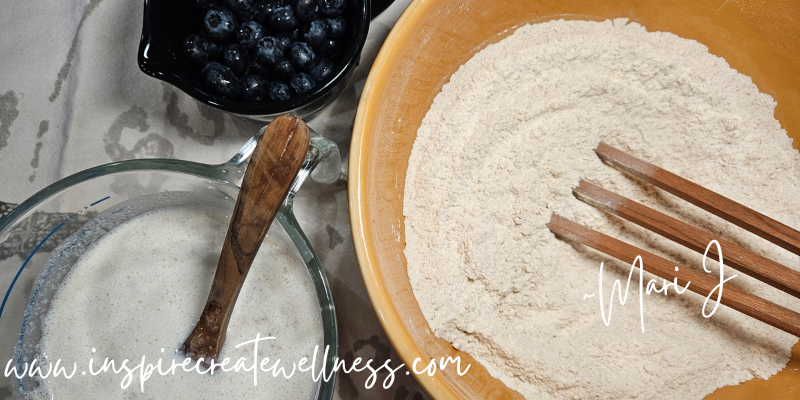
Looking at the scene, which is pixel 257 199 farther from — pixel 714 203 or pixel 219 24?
pixel 714 203

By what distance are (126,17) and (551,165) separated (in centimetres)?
98

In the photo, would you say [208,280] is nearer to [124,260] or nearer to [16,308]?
[124,260]

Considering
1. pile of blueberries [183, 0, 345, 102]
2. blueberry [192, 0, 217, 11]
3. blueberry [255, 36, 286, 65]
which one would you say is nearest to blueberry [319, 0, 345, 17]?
pile of blueberries [183, 0, 345, 102]

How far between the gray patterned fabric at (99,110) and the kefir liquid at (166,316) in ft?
0.63

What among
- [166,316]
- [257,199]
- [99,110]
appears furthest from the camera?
[99,110]

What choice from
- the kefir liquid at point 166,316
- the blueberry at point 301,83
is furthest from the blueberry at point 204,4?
the kefir liquid at point 166,316

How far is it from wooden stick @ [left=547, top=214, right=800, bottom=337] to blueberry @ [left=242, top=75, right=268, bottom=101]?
60 centimetres

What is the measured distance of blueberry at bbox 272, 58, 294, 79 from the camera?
971mm

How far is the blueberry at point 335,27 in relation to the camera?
0.97 meters

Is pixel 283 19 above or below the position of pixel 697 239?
below

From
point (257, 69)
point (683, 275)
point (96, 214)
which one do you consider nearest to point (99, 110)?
point (96, 214)

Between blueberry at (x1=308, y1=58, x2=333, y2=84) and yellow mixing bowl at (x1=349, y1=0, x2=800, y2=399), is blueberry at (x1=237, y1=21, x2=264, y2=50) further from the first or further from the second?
yellow mixing bowl at (x1=349, y1=0, x2=800, y2=399)

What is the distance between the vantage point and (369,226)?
841 millimetres

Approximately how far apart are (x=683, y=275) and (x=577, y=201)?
22 cm
